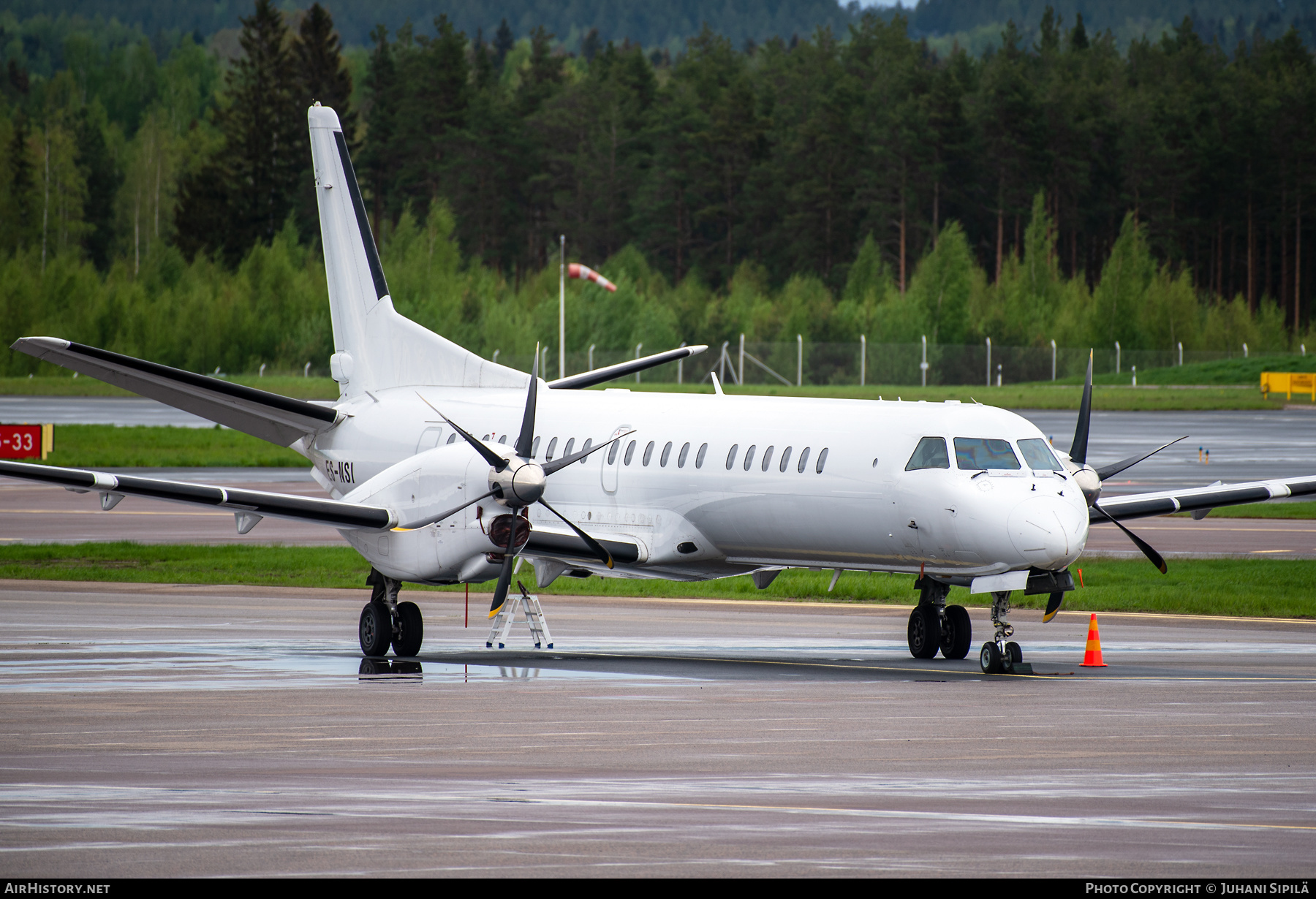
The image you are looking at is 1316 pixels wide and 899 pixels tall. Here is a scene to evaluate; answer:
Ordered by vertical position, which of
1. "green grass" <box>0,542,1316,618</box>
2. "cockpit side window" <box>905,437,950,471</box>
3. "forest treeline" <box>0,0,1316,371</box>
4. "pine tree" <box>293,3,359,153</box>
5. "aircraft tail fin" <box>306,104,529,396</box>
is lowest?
"green grass" <box>0,542,1316,618</box>

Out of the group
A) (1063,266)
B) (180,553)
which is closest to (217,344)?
(1063,266)

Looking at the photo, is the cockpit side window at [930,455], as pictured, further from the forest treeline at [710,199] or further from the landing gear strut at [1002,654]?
the forest treeline at [710,199]

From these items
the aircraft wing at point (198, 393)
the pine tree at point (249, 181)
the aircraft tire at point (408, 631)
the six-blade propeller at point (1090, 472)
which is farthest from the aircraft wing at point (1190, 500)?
the pine tree at point (249, 181)

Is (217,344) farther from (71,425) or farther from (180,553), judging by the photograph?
(180,553)

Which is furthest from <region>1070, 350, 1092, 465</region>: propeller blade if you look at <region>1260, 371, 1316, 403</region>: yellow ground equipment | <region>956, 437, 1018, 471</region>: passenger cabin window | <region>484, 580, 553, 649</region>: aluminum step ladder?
<region>1260, 371, 1316, 403</region>: yellow ground equipment

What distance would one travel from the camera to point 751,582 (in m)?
29.5

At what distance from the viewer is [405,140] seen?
127875mm

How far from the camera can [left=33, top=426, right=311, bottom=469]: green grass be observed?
48.3 m

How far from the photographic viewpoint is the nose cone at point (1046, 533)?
17.0 m

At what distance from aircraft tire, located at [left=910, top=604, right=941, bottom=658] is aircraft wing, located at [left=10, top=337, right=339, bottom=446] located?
744 cm

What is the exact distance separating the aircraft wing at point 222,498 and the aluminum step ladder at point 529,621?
1553 millimetres

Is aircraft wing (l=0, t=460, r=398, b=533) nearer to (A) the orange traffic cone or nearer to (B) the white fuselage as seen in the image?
(B) the white fuselage

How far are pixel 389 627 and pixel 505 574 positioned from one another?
156 cm
